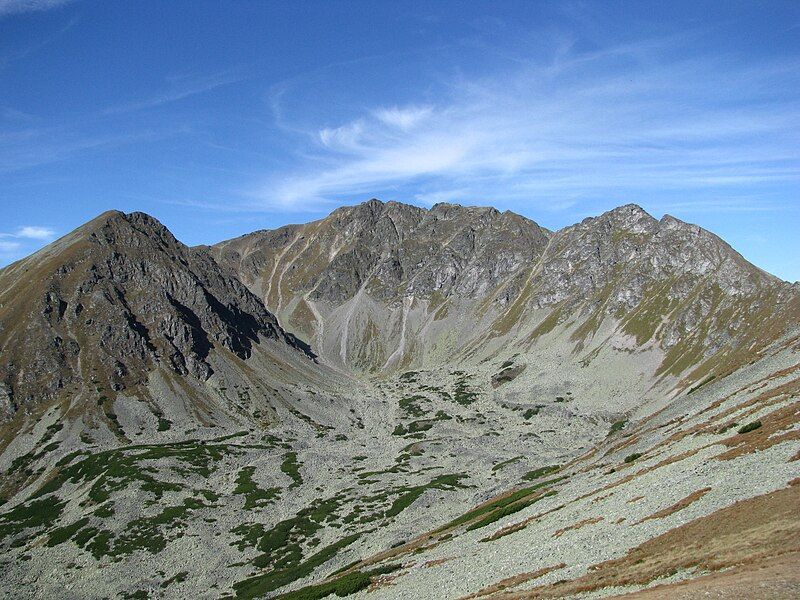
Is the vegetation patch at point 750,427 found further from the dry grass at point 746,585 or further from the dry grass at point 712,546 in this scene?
the dry grass at point 746,585

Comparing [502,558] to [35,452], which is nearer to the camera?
[502,558]

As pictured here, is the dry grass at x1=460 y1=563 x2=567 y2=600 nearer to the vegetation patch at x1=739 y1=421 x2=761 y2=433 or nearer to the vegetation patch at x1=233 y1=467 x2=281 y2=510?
the vegetation patch at x1=739 y1=421 x2=761 y2=433

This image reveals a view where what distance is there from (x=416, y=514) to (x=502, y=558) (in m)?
58.2

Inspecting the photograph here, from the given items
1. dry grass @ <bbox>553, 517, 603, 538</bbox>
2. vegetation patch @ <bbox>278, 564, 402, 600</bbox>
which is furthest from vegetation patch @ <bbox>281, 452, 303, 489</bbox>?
dry grass @ <bbox>553, 517, 603, 538</bbox>

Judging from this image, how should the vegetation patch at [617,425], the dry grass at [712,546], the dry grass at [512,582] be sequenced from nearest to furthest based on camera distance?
the dry grass at [712,546]
the dry grass at [512,582]
the vegetation patch at [617,425]

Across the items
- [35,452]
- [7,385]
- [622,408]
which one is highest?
[7,385]

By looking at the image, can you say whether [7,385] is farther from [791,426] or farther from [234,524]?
[791,426]

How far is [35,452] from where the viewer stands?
14312cm

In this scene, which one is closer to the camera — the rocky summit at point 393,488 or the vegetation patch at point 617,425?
the rocky summit at point 393,488

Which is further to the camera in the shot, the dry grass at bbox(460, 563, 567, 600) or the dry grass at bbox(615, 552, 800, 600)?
the dry grass at bbox(460, 563, 567, 600)

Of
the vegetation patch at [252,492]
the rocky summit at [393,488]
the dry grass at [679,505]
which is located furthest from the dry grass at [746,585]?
the vegetation patch at [252,492]

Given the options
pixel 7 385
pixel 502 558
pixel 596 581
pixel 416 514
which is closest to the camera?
pixel 596 581

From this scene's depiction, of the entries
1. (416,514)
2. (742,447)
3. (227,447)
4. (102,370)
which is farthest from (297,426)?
(742,447)

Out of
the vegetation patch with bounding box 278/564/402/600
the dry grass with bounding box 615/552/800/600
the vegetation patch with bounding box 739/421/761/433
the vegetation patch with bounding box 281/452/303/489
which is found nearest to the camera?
the dry grass with bounding box 615/552/800/600
